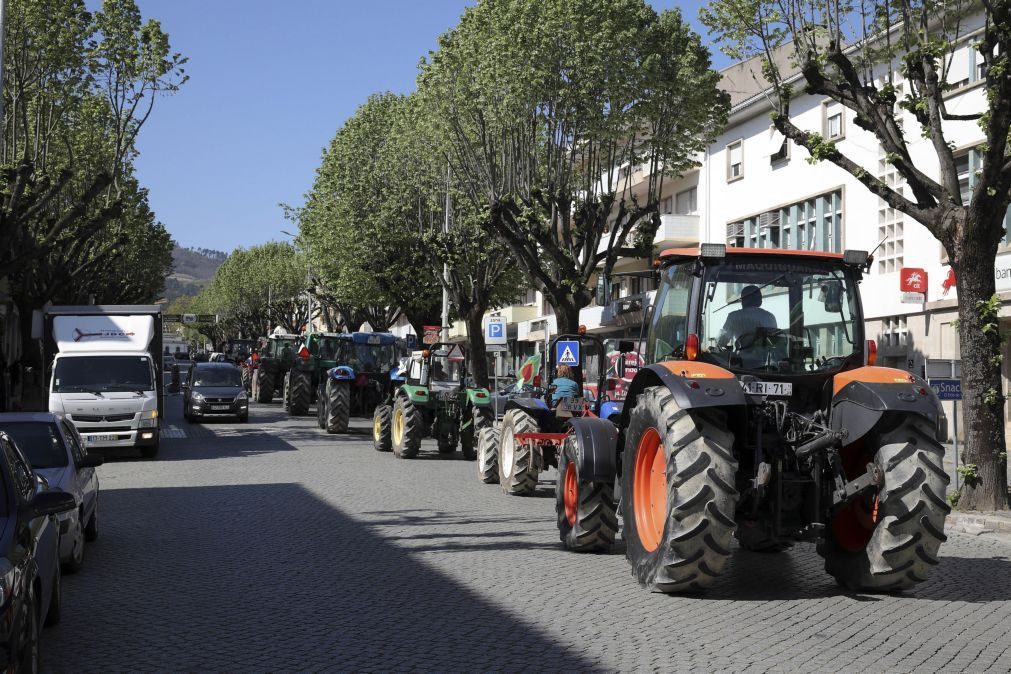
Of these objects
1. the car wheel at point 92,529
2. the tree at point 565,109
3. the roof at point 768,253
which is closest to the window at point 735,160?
the tree at point 565,109

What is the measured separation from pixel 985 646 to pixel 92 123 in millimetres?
30045

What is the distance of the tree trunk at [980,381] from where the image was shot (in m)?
14.1

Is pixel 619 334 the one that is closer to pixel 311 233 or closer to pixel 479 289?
pixel 479 289

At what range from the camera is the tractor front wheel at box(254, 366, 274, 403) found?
46688 mm

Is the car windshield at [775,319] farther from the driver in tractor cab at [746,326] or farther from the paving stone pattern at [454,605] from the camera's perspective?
the paving stone pattern at [454,605]

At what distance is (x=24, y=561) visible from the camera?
19.3ft

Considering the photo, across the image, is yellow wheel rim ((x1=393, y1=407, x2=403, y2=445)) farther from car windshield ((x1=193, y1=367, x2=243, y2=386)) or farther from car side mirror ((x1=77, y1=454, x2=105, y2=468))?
car windshield ((x1=193, y1=367, x2=243, y2=386))

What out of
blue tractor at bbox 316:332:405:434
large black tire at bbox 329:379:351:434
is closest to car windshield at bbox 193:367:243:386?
blue tractor at bbox 316:332:405:434

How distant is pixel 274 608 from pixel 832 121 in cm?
2686

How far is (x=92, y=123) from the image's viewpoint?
3303 cm

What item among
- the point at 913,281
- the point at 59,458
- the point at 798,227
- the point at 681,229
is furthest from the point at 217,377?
the point at 59,458

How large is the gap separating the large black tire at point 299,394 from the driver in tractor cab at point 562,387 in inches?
913

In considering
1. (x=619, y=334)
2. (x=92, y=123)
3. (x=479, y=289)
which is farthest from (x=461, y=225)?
(x=92, y=123)

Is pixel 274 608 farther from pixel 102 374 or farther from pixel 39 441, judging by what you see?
pixel 102 374
